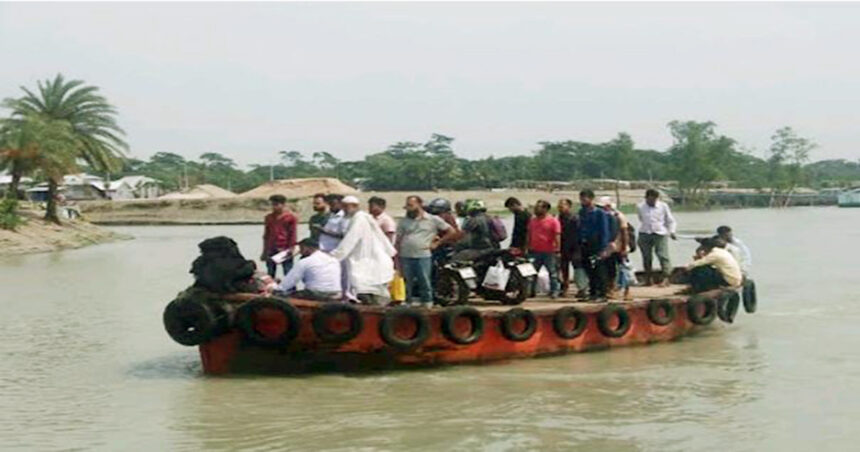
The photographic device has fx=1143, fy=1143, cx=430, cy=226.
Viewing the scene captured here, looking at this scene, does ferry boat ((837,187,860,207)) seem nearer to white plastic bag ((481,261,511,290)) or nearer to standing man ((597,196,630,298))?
standing man ((597,196,630,298))

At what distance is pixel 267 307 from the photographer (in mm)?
10125

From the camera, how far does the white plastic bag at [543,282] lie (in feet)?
42.2

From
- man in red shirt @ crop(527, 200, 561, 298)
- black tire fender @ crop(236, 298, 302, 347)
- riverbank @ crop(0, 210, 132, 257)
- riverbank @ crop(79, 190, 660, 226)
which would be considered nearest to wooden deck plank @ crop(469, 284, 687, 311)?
man in red shirt @ crop(527, 200, 561, 298)

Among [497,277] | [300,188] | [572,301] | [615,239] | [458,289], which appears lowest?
[572,301]

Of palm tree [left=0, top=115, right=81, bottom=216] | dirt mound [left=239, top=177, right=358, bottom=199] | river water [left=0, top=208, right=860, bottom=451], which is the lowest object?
river water [left=0, top=208, right=860, bottom=451]

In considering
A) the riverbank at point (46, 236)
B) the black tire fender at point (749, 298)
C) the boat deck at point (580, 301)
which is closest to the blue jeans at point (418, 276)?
the boat deck at point (580, 301)

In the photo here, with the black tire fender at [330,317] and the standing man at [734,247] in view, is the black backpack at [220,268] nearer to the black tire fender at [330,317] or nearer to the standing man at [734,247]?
the black tire fender at [330,317]

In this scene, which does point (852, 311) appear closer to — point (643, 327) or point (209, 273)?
point (643, 327)

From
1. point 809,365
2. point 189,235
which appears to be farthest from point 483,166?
point 809,365

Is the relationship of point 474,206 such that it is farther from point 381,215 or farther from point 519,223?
point 381,215

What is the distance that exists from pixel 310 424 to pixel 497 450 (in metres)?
1.62

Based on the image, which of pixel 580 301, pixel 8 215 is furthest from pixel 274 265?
pixel 8 215

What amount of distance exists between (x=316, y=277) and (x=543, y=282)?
3.38 metres

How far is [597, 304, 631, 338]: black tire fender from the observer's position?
11.9m
